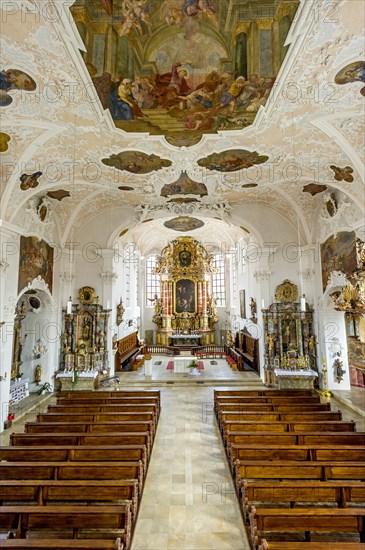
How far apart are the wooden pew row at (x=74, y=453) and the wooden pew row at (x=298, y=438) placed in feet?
7.40

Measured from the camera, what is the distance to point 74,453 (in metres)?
5.93

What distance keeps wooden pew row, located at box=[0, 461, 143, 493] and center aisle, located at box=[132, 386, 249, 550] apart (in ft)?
2.58

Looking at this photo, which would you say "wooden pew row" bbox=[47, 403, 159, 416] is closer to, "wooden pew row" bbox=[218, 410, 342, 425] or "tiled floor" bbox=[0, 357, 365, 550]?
"tiled floor" bbox=[0, 357, 365, 550]

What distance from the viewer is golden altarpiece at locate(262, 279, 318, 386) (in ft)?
43.2

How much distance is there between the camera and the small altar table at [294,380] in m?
12.4

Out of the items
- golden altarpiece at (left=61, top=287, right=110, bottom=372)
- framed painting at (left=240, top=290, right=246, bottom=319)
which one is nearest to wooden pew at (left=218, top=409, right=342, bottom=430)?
golden altarpiece at (left=61, top=287, right=110, bottom=372)

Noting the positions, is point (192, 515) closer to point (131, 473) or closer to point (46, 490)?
point (131, 473)

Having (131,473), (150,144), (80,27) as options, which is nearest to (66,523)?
(131,473)

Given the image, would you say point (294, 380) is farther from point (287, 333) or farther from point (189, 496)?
point (189, 496)

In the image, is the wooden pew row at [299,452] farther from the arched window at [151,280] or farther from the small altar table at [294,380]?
the arched window at [151,280]

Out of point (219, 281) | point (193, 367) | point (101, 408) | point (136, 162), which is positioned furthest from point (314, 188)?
point (219, 281)

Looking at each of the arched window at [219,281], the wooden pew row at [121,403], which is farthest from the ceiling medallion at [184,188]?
the arched window at [219,281]

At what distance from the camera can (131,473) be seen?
5250mm

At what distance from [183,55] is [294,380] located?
473 inches
